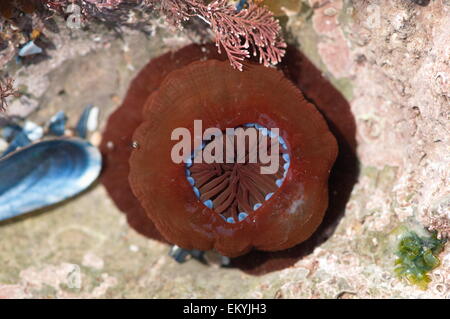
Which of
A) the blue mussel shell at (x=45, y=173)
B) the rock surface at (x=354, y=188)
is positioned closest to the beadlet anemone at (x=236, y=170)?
the rock surface at (x=354, y=188)

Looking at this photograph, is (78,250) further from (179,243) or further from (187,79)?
(187,79)

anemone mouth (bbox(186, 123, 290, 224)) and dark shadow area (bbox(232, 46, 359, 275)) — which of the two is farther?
dark shadow area (bbox(232, 46, 359, 275))

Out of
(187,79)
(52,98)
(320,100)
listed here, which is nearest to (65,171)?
(52,98)

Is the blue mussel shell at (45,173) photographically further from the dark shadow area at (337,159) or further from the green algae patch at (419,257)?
the green algae patch at (419,257)

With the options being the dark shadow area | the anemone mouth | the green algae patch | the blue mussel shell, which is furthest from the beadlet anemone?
the blue mussel shell

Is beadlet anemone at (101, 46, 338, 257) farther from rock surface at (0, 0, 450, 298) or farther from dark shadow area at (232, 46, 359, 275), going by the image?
rock surface at (0, 0, 450, 298)
